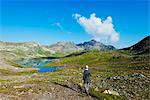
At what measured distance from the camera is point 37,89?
5453 centimetres

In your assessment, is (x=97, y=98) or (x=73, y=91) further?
(x=73, y=91)

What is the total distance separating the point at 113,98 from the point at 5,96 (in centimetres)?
1861

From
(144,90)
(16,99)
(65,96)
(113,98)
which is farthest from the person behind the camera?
(144,90)

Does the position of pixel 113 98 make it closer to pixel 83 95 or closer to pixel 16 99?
pixel 83 95

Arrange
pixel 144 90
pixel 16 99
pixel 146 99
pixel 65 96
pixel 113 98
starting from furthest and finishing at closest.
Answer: pixel 144 90 < pixel 146 99 < pixel 113 98 < pixel 65 96 < pixel 16 99

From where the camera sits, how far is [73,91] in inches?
Result: 2096

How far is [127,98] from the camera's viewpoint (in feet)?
184

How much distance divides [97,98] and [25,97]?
11527 mm

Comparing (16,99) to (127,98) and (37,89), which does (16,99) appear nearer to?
(37,89)

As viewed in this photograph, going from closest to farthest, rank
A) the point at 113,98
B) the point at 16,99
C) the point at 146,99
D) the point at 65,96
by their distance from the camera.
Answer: the point at 16,99, the point at 65,96, the point at 113,98, the point at 146,99

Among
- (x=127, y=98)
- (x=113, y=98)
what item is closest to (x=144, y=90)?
(x=127, y=98)

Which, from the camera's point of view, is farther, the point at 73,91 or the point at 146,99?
the point at 146,99

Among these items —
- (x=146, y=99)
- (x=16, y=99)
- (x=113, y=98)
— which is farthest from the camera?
A: (x=146, y=99)

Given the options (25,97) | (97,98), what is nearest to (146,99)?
(97,98)
